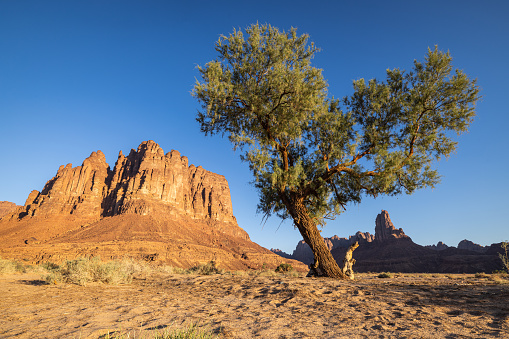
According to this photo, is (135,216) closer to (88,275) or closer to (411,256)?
(88,275)

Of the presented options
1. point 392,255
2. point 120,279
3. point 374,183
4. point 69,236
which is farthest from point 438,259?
point 69,236

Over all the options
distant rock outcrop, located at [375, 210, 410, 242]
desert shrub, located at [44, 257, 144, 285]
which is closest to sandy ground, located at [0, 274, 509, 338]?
desert shrub, located at [44, 257, 144, 285]

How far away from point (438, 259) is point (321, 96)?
339ft

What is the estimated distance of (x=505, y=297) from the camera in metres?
5.03

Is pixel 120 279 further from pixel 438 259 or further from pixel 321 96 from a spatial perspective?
pixel 438 259

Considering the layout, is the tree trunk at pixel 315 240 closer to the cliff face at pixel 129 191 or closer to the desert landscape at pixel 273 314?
the desert landscape at pixel 273 314

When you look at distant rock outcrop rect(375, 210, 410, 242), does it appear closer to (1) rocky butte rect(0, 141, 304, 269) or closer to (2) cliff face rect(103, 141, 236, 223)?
(1) rocky butte rect(0, 141, 304, 269)

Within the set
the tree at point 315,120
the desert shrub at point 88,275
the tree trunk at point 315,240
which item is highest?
the tree at point 315,120

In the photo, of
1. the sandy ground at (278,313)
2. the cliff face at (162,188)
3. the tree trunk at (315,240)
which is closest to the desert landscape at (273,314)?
the sandy ground at (278,313)

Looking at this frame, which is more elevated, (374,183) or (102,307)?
(374,183)

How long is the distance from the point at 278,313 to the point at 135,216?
335 feet

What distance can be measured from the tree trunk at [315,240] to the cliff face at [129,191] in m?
99.6

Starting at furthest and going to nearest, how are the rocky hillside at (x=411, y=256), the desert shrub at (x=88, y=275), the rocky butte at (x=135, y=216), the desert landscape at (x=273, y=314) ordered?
the rocky hillside at (x=411, y=256)
the rocky butte at (x=135, y=216)
the desert shrub at (x=88, y=275)
the desert landscape at (x=273, y=314)

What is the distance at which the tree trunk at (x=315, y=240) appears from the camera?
1015cm
